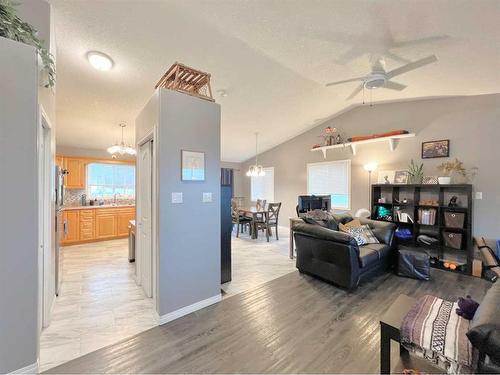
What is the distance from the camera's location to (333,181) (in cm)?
612

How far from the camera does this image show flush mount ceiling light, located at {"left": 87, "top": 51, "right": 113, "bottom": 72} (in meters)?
2.73

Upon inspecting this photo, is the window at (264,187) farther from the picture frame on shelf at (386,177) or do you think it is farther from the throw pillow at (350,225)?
the throw pillow at (350,225)

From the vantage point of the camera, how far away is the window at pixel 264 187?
790cm

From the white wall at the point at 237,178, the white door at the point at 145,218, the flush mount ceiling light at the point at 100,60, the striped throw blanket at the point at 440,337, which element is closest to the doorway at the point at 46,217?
the white door at the point at 145,218

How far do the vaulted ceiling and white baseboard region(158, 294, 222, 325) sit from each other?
306 cm

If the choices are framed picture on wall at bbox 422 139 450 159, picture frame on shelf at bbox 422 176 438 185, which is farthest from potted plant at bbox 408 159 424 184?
framed picture on wall at bbox 422 139 450 159

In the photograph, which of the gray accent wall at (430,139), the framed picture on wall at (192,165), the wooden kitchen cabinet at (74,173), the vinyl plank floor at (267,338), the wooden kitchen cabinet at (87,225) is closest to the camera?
the vinyl plank floor at (267,338)

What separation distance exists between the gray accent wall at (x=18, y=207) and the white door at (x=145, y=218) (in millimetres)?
1058

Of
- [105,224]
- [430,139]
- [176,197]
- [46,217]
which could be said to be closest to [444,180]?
[430,139]

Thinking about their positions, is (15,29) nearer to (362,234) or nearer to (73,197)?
(362,234)

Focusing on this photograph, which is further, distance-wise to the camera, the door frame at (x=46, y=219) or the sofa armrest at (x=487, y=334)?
the door frame at (x=46, y=219)

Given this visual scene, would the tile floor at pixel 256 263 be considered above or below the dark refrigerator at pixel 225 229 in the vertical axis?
below

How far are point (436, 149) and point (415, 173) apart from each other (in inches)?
22.3

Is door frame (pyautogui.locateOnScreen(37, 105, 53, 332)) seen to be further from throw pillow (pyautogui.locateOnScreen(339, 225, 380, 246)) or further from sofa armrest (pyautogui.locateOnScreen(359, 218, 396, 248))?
sofa armrest (pyautogui.locateOnScreen(359, 218, 396, 248))
